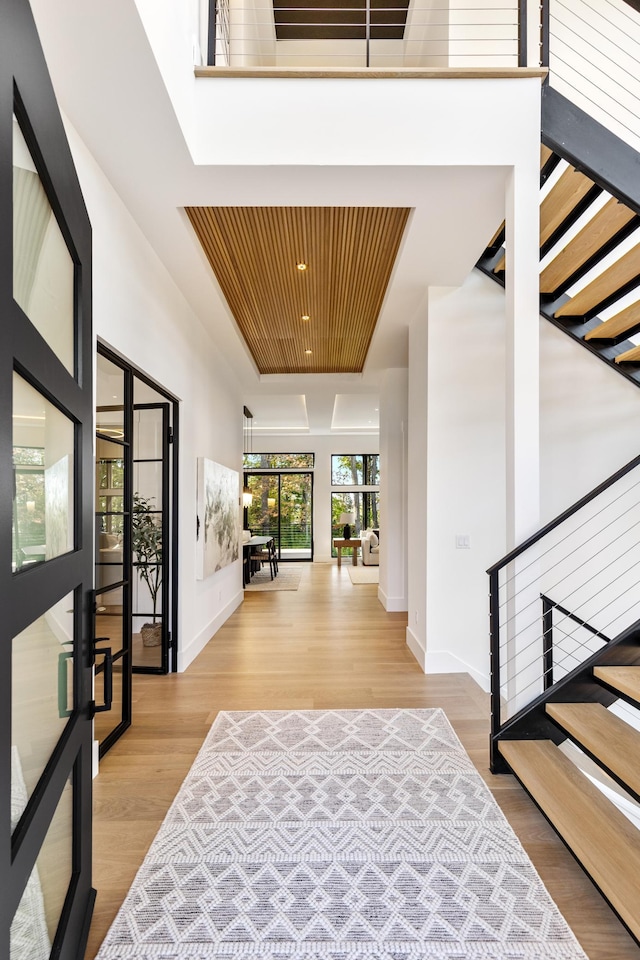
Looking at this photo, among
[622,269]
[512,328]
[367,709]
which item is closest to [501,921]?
[367,709]

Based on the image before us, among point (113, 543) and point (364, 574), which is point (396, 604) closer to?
point (364, 574)

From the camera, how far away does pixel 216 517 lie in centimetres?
532

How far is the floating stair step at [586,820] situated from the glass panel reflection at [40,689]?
164 cm

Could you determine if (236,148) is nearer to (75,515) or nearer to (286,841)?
(75,515)

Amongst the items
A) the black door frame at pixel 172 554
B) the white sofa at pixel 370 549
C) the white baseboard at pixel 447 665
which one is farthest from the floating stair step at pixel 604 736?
the white sofa at pixel 370 549

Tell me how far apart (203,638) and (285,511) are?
26.1 ft

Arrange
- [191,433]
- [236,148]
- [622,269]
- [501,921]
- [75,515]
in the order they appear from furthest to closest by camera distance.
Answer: [191,433] → [622,269] → [236,148] → [501,921] → [75,515]

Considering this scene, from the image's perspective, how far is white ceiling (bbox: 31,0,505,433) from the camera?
1950 millimetres

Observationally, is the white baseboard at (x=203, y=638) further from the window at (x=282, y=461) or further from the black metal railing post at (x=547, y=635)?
the window at (x=282, y=461)

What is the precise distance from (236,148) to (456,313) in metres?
2.16

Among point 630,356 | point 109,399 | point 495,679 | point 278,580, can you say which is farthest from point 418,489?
point 278,580

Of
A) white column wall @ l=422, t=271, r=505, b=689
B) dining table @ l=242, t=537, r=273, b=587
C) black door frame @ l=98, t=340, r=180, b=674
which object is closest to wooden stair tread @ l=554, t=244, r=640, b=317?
white column wall @ l=422, t=271, r=505, b=689

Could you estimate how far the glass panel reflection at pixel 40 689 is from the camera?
1026 millimetres

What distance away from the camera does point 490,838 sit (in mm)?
2154
